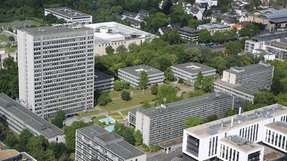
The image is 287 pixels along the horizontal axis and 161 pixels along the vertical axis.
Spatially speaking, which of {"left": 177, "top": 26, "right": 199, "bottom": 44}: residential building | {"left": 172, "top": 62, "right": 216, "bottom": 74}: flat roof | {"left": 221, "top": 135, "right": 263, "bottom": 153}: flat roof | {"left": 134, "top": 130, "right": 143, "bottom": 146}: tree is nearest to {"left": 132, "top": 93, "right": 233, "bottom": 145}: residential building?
{"left": 134, "top": 130, "right": 143, "bottom": 146}: tree

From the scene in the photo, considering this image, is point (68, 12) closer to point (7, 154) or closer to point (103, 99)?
point (103, 99)

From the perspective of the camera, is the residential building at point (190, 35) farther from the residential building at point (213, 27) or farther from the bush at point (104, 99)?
the bush at point (104, 99)

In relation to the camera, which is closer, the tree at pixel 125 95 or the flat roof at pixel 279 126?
the flat roof at pixel 279 126

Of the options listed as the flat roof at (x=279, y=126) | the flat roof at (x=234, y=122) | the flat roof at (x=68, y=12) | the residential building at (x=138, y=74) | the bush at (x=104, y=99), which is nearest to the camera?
the flat roof at (x=234, y=122)

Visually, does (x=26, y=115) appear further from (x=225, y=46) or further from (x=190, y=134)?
(x=225, y=46)

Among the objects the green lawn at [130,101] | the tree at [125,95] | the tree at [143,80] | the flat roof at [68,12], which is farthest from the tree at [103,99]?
the flat roof at [68,12]

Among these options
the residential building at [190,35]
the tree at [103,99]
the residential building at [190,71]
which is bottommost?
the tree at [103,99]
